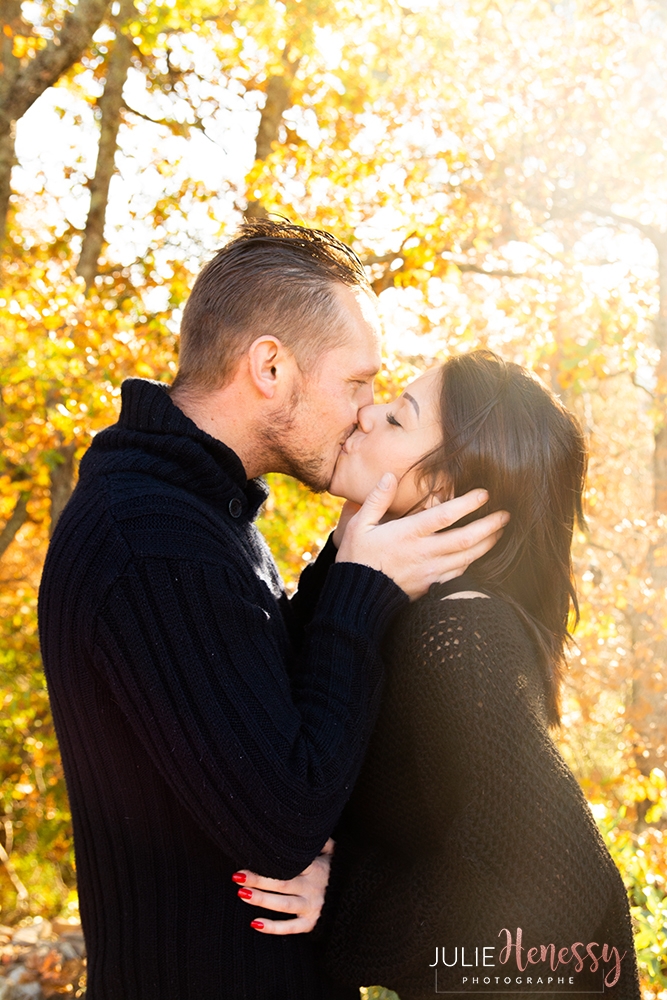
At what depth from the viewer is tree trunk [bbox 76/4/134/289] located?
7211 millimetres

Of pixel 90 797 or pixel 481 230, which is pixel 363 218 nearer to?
pixel 481 230

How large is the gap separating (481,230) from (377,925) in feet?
18.0

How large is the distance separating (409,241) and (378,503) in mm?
3463

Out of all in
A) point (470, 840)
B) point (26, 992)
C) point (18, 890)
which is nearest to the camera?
point (470, 840)

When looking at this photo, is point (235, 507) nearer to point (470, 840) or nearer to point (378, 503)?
point (378, 503)

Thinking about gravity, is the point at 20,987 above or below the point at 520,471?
below

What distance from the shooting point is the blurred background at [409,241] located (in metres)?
5.32

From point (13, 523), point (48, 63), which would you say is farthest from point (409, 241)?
point (13, 523)

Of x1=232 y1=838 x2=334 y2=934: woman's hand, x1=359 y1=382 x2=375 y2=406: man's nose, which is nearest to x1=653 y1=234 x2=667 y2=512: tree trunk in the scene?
x1=359 y1=382 x2=375 y2=406: man's nose

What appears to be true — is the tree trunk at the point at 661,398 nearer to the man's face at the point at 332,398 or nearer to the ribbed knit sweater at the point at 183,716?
the man's face at the point at 332,398

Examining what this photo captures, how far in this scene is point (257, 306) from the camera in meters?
2.31

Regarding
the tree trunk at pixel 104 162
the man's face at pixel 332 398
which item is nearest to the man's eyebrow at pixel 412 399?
the man's face at pixel 332 398

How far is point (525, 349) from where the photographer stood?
6.61m

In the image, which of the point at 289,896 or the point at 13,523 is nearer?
the point at 289,896
